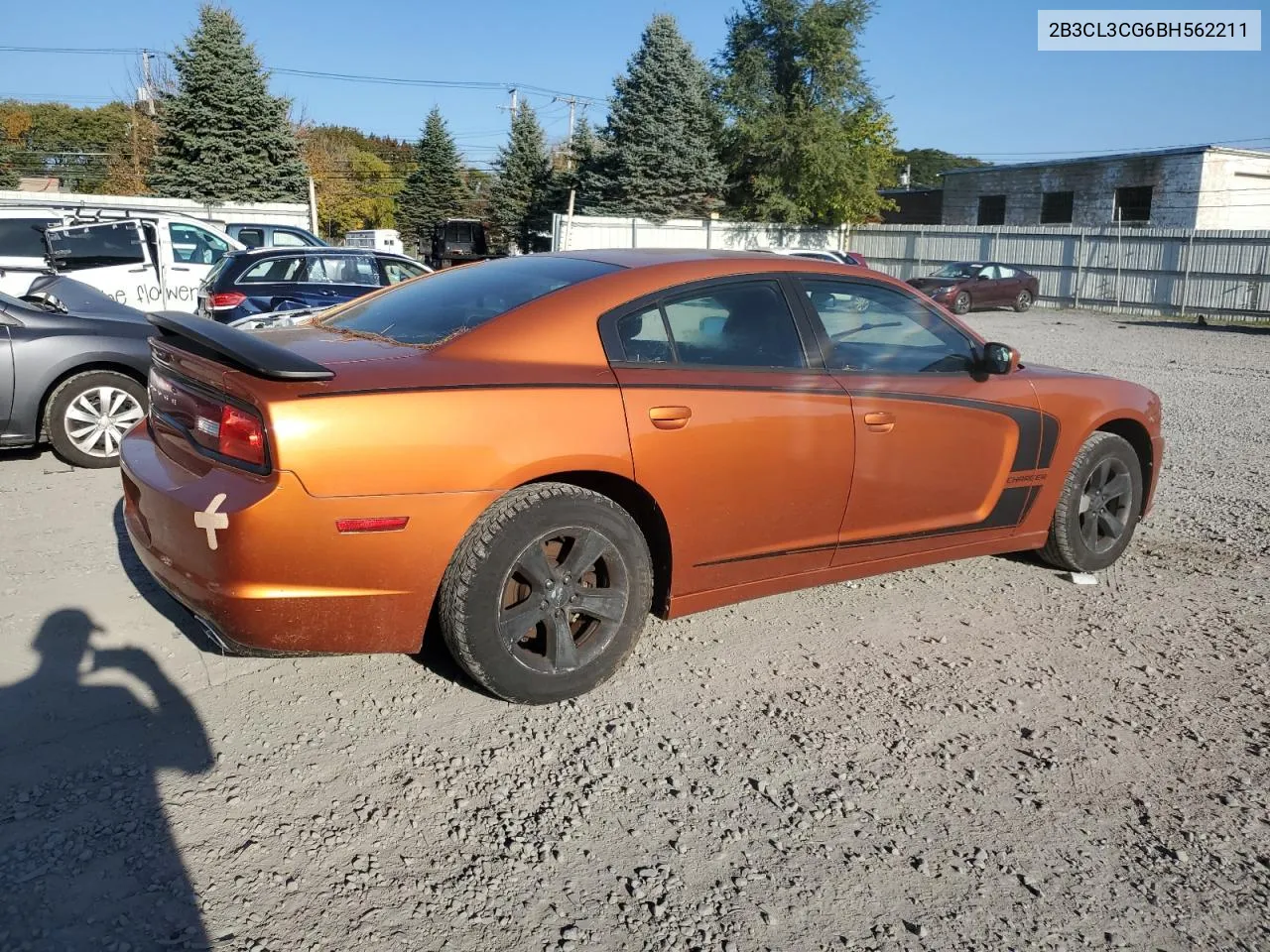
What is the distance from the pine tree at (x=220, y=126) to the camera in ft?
116

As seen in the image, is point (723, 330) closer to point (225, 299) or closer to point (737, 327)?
point (737, 327)

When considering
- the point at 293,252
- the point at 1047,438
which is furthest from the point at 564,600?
the point at 293,252

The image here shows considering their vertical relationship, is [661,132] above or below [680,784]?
above

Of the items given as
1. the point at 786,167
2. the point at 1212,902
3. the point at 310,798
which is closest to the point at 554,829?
the point at 310,798

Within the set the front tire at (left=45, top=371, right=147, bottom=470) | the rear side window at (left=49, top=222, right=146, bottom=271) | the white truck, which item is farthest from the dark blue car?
the front tire at (left=45, top=371, right=147, bottom=470)

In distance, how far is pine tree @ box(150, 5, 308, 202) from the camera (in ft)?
116

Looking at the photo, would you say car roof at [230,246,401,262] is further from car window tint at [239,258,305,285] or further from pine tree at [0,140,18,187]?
pine tree at [0,140,18,187]

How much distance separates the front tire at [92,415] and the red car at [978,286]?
21603mm

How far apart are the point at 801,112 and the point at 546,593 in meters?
40.2

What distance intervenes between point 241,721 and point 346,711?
0.34m

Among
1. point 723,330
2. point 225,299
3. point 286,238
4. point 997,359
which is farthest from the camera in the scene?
point 286,238

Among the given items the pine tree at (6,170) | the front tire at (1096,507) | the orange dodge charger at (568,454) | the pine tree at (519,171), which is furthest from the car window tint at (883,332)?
the pine tree at (6,170)

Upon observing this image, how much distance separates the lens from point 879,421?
4098mm

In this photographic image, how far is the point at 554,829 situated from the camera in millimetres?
2838
